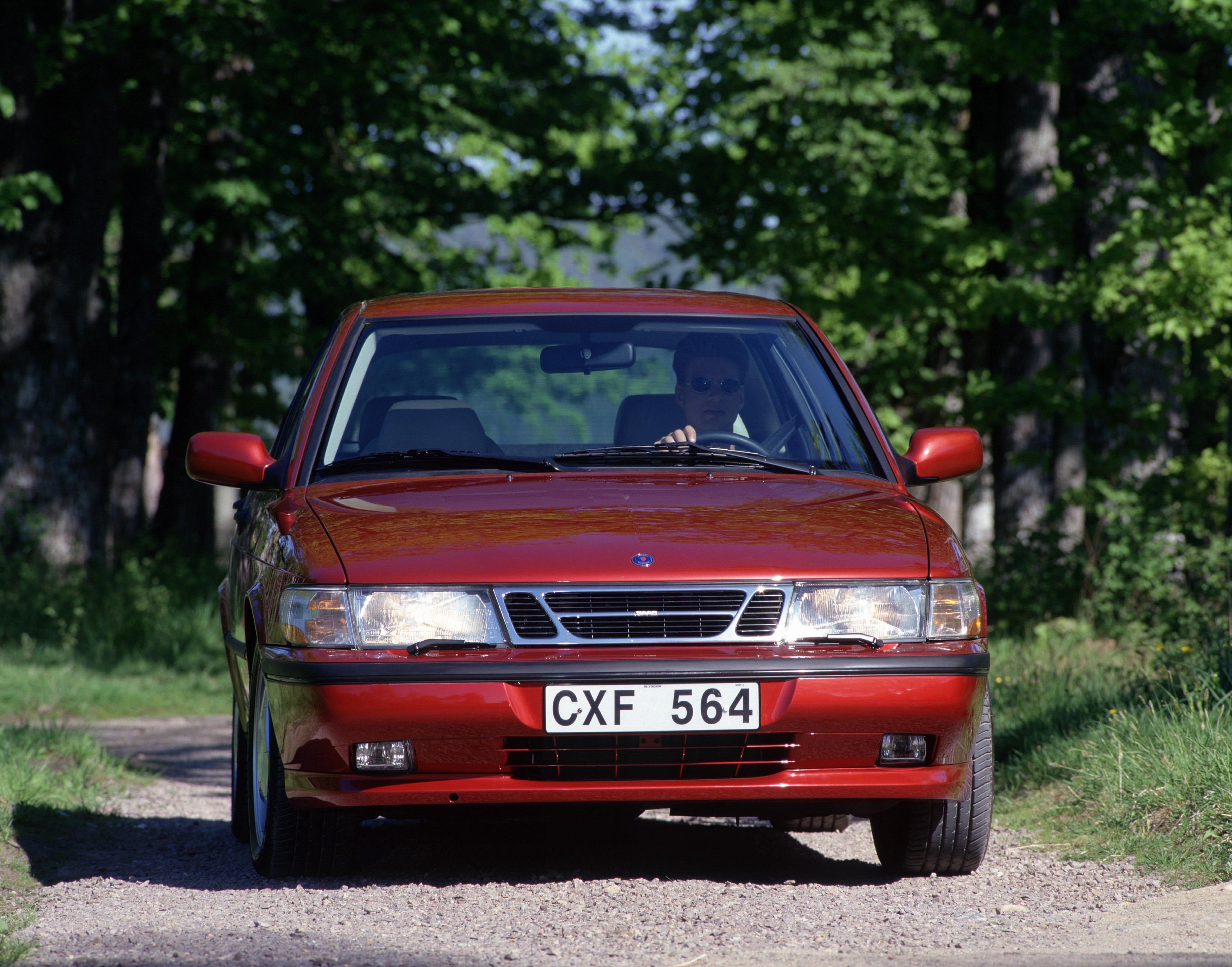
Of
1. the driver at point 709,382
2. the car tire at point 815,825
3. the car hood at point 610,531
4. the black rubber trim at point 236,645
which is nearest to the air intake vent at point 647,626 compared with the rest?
the car hood at point 610,531

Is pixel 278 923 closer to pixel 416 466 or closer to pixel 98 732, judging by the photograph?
pixel 416 466

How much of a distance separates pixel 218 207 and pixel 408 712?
15.9 metres

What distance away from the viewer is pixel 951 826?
16.5 ft

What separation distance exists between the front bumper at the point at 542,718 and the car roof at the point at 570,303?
5.27ft

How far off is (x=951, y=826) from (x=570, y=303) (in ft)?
7.18

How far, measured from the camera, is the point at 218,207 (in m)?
19.3

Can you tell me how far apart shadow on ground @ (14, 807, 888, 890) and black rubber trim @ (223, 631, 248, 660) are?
2.29ft

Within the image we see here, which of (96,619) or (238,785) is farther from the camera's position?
(96,619)

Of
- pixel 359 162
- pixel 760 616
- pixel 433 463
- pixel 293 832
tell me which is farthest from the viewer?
pixel 359 162

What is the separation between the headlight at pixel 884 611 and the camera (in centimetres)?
452

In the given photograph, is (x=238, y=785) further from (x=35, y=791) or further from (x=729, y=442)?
(x=729, y=442)

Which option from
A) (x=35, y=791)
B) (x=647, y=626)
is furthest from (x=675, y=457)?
(x=35, y=791)

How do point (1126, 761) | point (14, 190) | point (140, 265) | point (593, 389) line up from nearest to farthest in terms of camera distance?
point (593, 389) → point (1126, 761) → point (14, 190) → point (140, 265)

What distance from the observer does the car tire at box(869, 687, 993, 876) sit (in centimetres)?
502
